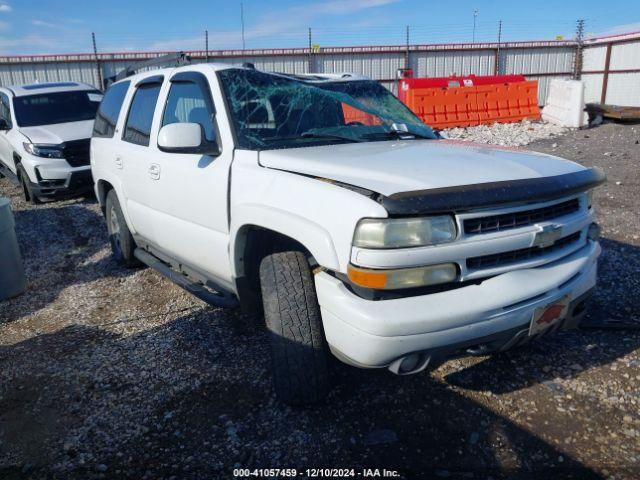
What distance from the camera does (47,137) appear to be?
28.3ft

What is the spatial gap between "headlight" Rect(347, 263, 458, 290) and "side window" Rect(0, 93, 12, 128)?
917cm

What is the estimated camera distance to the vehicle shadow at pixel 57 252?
5.07 metres

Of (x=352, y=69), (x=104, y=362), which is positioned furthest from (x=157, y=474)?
(x=352, y=69)

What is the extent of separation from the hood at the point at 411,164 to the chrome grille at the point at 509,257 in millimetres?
353

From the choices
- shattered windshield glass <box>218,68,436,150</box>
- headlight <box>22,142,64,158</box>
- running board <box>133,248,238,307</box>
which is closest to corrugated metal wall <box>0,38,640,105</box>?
headlight <box>22,142,64,158</box>

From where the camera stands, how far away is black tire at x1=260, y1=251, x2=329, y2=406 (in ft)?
9.12

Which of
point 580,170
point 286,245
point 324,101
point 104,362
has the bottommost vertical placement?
point 104,362

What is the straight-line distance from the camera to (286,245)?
10.3 ft

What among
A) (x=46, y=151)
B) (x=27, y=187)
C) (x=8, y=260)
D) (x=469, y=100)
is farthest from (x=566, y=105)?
(x=8, y=260)

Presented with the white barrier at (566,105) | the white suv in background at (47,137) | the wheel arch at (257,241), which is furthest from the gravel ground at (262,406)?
the white barrier at (566,105)

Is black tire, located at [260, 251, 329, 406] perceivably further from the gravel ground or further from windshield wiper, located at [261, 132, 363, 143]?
windshield wiper, located at [261, 132, 363, 143]

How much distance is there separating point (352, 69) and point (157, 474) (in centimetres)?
1916

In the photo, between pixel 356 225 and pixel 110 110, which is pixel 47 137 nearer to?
pixel 110 110

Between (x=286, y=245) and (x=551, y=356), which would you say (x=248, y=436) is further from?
(x=551, y=356)
